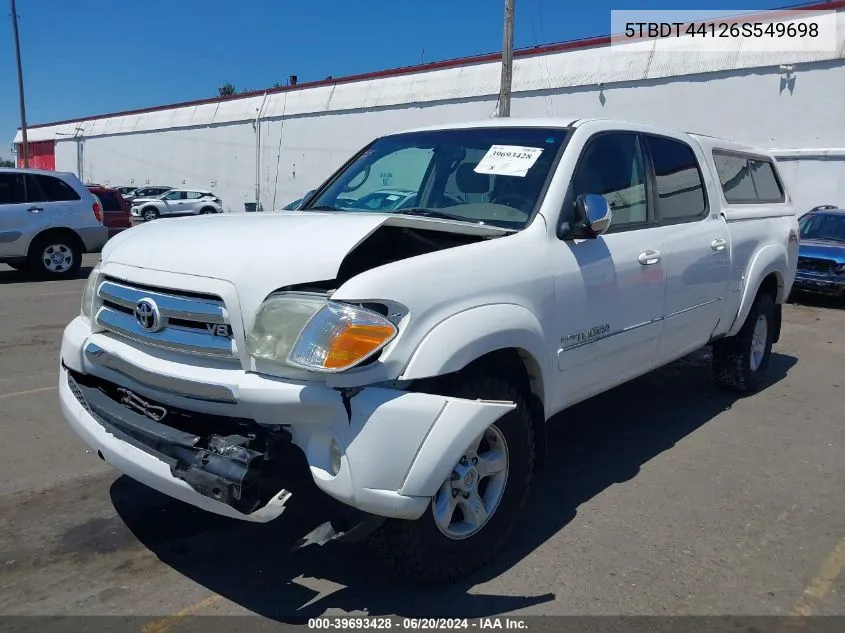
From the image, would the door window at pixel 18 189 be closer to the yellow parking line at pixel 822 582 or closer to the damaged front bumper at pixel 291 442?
the damaged front bumper at pixel 291 442

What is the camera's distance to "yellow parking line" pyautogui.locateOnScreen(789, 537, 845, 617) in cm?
324

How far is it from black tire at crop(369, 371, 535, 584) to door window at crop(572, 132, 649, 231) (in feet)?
4.20

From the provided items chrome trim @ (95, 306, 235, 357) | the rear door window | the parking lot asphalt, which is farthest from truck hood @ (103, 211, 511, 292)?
the rear door window

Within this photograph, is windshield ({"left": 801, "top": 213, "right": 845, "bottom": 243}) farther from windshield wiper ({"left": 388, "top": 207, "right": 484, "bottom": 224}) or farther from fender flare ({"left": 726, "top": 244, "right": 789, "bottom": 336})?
windshield wiper ({"left": 388, "top": 207, "right": 484, "bottom": 224})

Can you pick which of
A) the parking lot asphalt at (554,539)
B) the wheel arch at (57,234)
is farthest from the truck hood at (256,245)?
the wheel arch at (57,234)

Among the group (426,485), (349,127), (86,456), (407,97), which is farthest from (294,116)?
(426,485)

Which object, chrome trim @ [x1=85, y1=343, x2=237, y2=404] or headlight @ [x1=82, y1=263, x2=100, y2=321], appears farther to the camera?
headlight @ [x1=82, y1=263, x2=100, y2=321]

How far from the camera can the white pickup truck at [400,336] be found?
2.80 metres

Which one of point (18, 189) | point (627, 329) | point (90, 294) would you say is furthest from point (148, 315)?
point (18, 189)

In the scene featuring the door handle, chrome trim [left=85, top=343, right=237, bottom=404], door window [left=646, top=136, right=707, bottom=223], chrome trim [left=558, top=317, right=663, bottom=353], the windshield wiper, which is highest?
door window [left=646, top=136, right=707, bottom=223]

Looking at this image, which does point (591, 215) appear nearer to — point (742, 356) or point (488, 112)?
point (742, 356)

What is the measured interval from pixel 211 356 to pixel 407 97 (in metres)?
26.2

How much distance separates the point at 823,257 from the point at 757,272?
7.41 metres

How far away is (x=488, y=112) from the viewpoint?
2470 cm
